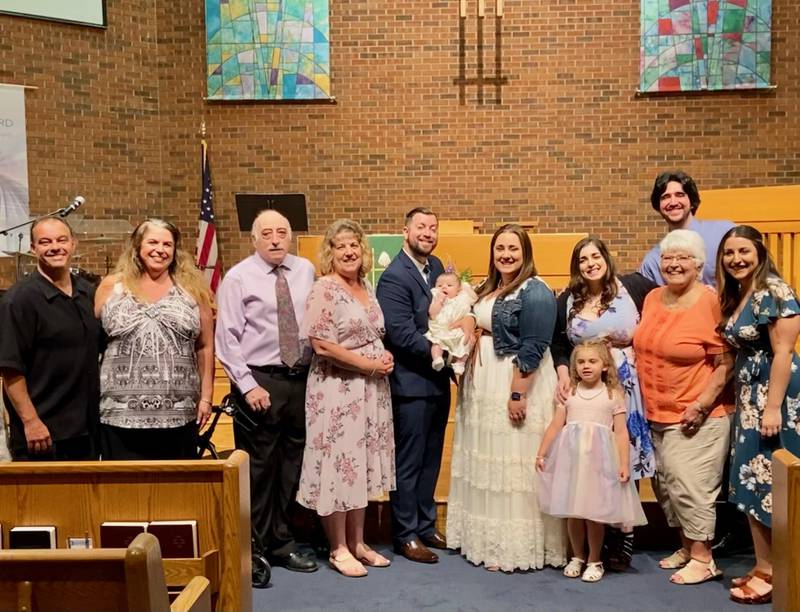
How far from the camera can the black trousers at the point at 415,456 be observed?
3830mm

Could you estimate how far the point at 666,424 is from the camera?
3.55 m

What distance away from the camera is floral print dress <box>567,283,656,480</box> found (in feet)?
11.8

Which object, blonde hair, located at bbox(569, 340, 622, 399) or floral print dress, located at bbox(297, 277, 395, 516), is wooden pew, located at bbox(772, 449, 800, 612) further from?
floral print dress, located at bbox(297, 277, 395, 516)

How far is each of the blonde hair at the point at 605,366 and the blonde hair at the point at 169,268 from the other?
1.53 m

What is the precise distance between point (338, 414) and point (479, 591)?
3.02 feet

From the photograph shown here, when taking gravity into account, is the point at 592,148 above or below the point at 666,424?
above

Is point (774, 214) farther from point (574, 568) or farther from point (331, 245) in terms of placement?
point (331, 245)

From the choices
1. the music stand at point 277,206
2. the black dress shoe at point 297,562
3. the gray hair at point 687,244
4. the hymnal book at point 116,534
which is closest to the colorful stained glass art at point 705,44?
the music stand at point 277,206

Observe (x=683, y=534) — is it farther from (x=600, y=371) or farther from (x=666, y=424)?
(x=600, y=371)

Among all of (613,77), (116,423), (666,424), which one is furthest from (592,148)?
(116,423)

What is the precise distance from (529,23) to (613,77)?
1.02 m

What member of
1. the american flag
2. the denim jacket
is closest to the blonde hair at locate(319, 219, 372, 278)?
the denim jacket

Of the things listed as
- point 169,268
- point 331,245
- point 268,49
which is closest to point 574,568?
point 331,245

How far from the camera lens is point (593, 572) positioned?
354 cm
